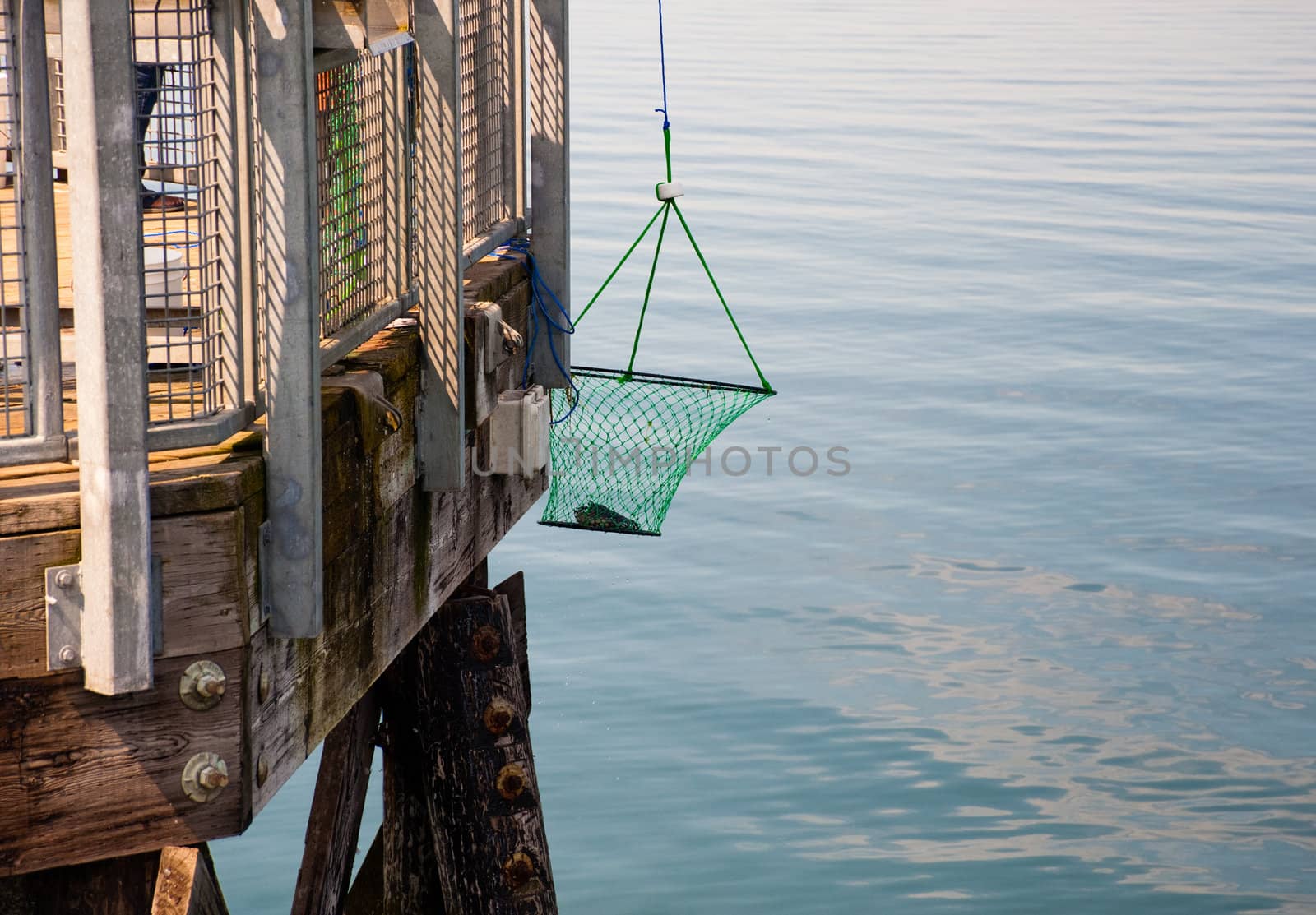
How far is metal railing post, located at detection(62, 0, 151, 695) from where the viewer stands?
3.65 m

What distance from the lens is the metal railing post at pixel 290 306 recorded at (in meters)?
4.01

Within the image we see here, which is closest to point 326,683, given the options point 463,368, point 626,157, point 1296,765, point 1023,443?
point 463,368

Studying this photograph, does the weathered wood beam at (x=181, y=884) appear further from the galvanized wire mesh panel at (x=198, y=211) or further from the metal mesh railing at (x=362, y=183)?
the metal mesh railing at (x=362, y=183)

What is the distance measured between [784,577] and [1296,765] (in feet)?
12.7

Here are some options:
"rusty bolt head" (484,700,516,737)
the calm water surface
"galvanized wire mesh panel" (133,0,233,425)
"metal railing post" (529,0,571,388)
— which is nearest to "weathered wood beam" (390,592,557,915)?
"rusty bolt head" (484,700,516,737)

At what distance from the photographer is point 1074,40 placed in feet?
156

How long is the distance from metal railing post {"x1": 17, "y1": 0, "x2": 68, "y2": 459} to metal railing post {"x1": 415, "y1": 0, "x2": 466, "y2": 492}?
4.86ft

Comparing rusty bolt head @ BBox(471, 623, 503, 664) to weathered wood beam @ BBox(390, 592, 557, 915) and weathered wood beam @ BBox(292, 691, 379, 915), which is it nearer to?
weathered wood beam @ BBox(390, 592, 557, 915)

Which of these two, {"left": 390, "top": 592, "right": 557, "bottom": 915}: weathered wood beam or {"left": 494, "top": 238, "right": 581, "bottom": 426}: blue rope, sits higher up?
{"left": 494, "top": 238, "right": 581, "bottom": 426}: blue rope

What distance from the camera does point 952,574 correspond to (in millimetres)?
14156

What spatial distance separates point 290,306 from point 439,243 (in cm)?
120

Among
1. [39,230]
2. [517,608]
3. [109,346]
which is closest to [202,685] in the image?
[109,346]

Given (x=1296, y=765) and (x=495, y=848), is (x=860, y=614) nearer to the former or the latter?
(x=1296, y=765)

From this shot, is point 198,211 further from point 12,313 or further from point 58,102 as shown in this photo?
point 58,102
